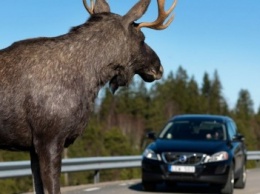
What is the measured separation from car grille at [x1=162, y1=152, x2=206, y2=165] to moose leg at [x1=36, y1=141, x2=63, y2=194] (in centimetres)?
822

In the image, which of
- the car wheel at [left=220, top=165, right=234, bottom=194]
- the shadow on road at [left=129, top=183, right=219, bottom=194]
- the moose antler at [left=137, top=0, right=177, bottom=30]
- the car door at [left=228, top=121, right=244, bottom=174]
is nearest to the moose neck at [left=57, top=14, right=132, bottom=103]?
the moose antler at [left=137, top=0, right=177, bottom=30]

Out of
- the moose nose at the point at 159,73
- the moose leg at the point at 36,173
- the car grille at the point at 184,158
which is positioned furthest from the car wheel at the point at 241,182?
the moose leg at the point at 36,173

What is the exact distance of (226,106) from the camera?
165250 mm

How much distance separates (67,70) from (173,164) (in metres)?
8.24

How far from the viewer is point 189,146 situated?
51.6ft

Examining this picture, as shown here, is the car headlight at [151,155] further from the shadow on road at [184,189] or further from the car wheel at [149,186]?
the shadow on road at [184,189]

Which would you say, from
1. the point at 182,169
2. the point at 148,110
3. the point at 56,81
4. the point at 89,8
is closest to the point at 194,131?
the point at 182,169

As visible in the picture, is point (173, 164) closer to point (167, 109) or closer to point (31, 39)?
point (31, 39)

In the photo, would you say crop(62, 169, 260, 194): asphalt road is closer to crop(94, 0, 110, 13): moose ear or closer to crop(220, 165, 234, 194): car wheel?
crop(220, 165, 234, 194): car wheel

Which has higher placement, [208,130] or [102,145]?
[208,130]

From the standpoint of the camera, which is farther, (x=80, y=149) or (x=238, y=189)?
(x=80, y=149)

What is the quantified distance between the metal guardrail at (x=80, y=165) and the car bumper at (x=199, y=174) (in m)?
2.37

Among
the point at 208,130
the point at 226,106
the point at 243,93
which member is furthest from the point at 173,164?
the point at 243,93

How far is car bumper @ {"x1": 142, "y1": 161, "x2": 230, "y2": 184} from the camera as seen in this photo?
15.3 meters
